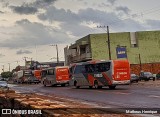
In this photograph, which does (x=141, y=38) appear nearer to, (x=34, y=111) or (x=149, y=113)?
(x=149, y=113)

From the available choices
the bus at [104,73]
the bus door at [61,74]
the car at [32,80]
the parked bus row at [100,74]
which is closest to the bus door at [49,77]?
the bus door at [61,74]

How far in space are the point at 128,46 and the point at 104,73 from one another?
45.0m

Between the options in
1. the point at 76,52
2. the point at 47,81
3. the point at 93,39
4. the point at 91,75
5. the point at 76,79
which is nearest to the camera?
the point at 91,75

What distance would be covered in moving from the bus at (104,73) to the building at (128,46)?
37282 mm

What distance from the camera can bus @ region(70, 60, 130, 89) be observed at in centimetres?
3603

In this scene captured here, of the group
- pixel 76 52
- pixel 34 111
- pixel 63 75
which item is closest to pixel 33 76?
pixel 76 52

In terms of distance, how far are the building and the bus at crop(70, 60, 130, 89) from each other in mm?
37282

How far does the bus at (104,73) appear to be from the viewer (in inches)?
1419

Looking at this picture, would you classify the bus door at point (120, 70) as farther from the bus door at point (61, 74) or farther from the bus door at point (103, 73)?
the bus door at point (61, 74)

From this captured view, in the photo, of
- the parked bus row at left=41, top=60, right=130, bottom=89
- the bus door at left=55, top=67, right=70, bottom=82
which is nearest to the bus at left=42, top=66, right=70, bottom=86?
the bus door at left=55, top=67, right=70, bottom=82

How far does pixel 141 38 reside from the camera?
270 ft

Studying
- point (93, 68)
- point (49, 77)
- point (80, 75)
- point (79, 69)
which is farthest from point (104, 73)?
point (49, 77)

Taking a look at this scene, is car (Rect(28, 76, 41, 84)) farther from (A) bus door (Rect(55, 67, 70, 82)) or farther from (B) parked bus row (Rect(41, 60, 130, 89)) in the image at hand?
(B) parked bus row (Rect(41, 60, 130, 89))

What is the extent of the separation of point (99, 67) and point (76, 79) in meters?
6.32
